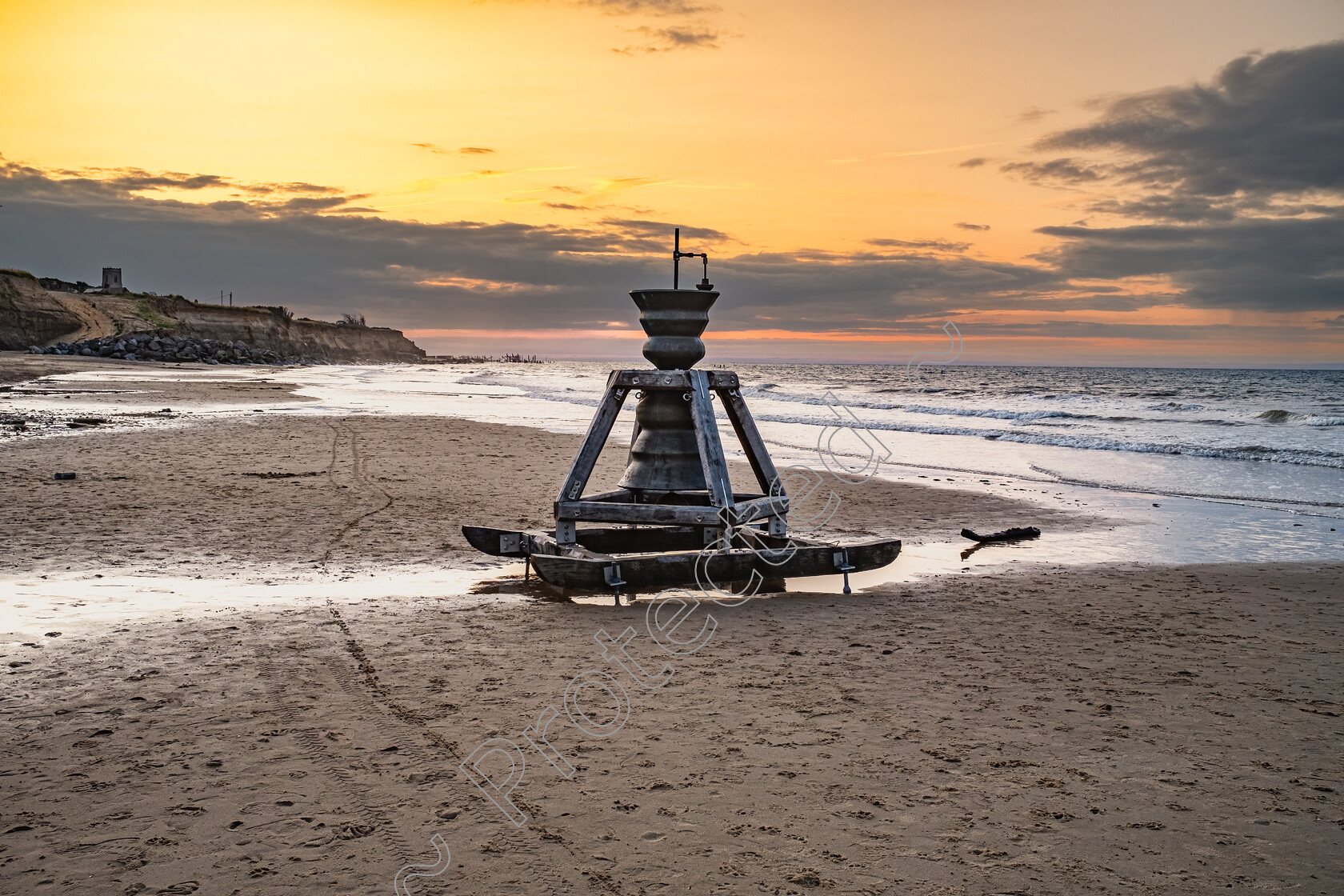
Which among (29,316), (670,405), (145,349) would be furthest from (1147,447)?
(29,316)

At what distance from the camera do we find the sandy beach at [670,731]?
3.29 meters

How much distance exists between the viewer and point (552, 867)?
3246 mm


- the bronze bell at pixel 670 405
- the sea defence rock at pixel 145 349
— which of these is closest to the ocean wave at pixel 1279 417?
the bronze bell at pixel 670 405

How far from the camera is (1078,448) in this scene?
76.8 feet

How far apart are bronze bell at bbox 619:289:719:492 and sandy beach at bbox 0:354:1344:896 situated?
1.31m

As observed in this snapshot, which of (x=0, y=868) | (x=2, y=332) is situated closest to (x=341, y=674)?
(x=0, y=868)

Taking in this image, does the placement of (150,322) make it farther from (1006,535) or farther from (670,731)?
(670,731)

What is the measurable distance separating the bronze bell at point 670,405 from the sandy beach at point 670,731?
131 cm

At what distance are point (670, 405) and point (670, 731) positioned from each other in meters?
3.74

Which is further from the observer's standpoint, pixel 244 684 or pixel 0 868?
pixel 244 684

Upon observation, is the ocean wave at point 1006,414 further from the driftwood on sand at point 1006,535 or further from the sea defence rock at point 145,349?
the sea defence rock at point 145,349

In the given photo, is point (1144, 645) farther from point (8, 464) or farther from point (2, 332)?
point (2, 332)

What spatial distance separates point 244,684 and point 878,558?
4.87 metres

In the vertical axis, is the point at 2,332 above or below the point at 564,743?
above
